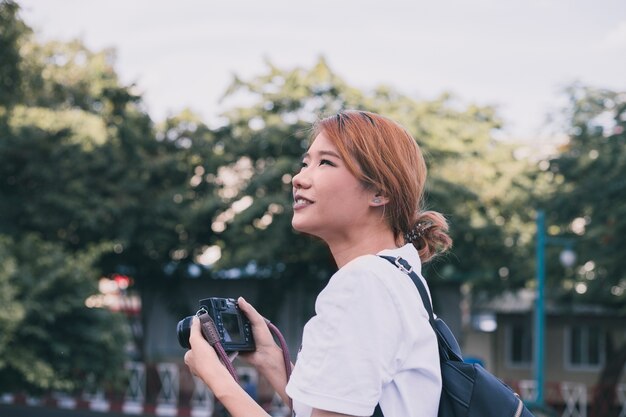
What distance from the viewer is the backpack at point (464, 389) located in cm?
175

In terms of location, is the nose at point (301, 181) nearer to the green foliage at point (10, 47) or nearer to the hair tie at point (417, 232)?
the hair tie at point (417, 232)

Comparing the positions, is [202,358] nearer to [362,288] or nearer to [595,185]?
[362,288]

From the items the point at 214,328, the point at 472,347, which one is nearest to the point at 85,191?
the point at 472,347

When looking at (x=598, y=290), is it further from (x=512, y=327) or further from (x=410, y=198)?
(x=410, y=198)

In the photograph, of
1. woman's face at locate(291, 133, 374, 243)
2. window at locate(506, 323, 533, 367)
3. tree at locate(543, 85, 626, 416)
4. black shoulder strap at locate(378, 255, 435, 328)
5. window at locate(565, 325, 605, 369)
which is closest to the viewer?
black shoulder strap at locate(378, 255, 435, 328)

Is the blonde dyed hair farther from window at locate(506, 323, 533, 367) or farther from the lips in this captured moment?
window at locate(506, 323, 533, 367)

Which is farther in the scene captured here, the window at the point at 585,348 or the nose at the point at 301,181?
the window at the point at 585,348

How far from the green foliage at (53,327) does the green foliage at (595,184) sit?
8.41 m

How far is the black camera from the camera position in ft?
6.52

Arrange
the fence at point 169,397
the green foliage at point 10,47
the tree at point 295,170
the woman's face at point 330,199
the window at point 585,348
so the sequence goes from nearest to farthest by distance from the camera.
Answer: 1. the woman's face at point 330,199
2. the green foliage at point 10,47
3. the tree at point 295,170
4. the fence at point 169,397
5. the window at point 585,348

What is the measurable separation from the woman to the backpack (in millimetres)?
25

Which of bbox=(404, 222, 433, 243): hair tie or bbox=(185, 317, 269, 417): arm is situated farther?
bbox=(404, 222, 433, 243): hair tie

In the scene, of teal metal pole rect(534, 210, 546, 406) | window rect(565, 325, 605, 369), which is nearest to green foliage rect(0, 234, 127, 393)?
teal metal pole rect(534, 210, 546, 406)

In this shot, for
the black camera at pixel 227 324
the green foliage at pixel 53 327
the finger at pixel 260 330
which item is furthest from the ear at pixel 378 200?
the green foliage at pixel 53 327
